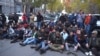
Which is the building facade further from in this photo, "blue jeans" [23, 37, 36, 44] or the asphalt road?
"blue jeans" [23, 37, 36, 44]

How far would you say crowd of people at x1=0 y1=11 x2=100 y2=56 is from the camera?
15.4 meters

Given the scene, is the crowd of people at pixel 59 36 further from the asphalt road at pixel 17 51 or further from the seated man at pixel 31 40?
the asphalt road at pixel 17 51

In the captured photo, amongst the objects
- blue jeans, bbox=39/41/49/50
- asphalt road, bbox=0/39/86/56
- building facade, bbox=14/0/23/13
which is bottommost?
building facade, bbox=14/0/23/13

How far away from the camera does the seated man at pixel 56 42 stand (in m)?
15.7

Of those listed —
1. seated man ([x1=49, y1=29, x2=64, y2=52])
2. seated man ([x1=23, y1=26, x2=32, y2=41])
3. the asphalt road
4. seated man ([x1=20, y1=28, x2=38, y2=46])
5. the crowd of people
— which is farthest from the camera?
seated man ([x1=23, y1=26, x2=32, y2=41])

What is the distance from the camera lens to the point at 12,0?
5403 cm

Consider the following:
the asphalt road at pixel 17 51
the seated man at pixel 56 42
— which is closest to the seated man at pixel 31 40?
the asphalt road at pixel 17 51

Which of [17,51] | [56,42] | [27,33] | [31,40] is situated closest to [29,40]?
[31,40]

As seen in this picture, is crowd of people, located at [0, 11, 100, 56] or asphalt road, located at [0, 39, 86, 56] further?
crowd of people, located at [0, 11, 100, 56]

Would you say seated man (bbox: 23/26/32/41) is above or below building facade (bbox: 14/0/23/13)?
above

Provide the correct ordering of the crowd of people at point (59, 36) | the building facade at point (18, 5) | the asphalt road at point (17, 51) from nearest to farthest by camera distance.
Answer: 1. the asphalt road at point (17, 51)
2. the crowd of people at point (59, 36)
3. the building facade at point (18, 5)

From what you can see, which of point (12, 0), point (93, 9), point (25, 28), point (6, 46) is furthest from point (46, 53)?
point (12, 0)

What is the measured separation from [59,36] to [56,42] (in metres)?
0.40

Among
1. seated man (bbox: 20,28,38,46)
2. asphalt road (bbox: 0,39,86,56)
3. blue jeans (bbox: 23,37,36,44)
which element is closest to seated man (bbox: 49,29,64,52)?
asphalt road (bbox: 0,39,86,56)
